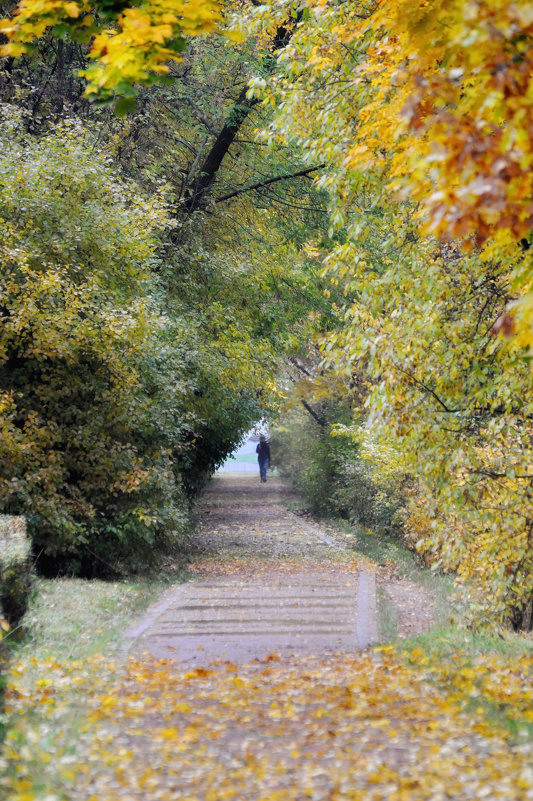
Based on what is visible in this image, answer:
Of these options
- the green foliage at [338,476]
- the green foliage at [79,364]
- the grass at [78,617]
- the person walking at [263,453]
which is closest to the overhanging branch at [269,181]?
the green foliage at [79,364]

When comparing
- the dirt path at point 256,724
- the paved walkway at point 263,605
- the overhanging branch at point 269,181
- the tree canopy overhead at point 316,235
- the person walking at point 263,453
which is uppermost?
the overhanging branch at point 269,181

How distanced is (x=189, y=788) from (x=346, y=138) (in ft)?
20.1

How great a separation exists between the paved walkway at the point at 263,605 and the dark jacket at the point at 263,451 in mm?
21514

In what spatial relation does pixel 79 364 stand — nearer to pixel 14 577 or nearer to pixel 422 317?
pixel 14 577

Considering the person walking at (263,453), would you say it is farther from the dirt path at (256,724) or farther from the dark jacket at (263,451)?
the dirt path at (256,724)

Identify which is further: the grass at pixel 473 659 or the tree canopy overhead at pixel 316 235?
the grass at pixel 473 659

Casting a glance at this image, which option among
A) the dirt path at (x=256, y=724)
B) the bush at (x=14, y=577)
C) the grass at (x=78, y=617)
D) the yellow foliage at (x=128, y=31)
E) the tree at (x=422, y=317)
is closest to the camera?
the dirt path at (x=256, y=724)

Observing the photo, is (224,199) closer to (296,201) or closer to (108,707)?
(296,201)

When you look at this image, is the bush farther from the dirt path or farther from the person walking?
the person walking

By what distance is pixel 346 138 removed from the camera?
8344 mm

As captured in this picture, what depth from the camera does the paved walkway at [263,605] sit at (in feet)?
25.9

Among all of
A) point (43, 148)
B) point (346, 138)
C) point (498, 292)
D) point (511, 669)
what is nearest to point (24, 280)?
point (43, 148)

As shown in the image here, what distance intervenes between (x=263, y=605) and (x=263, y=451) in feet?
103

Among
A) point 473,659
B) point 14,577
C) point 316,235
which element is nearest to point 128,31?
point 14,577
